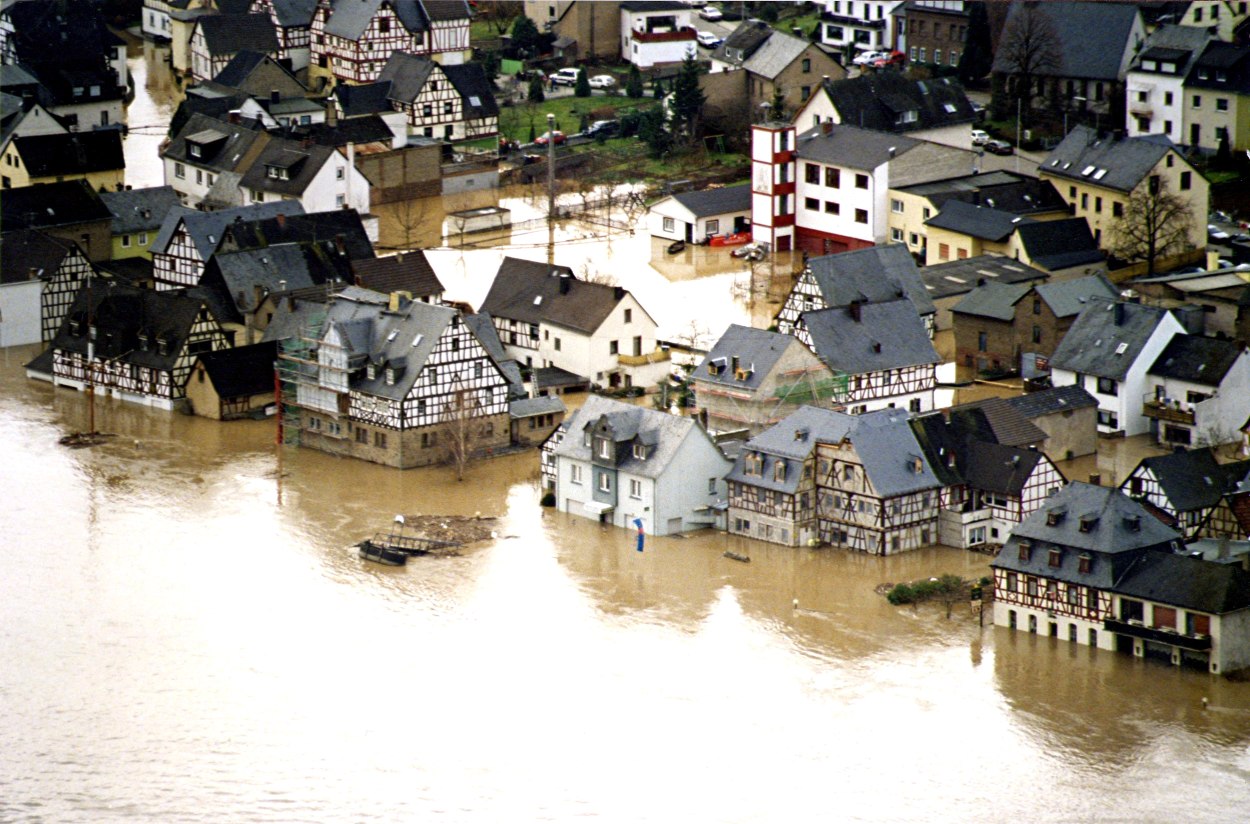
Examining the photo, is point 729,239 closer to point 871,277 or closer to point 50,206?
point 871,277

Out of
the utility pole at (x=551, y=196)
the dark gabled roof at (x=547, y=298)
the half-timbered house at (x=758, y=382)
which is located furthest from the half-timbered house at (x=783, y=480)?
the utility pole at (x=551, y=196)

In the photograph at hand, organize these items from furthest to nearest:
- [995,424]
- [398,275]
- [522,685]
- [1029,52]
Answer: [1029,52]
[398,275]
[995,424]
[522,685]

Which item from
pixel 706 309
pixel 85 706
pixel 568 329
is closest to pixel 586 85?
pixel 706 309

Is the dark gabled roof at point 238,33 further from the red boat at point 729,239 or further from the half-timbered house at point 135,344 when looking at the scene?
the half-timbered house at point 135,344

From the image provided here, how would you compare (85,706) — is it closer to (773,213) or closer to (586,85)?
(773,213)

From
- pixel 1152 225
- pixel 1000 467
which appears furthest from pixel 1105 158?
pixel 1000 467

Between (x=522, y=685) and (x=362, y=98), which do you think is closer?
(x=522, y=685)

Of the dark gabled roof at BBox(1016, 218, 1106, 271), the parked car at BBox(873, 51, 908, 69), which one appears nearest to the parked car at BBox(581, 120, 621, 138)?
the parked car at BBox(873, 51, 908, 69)
